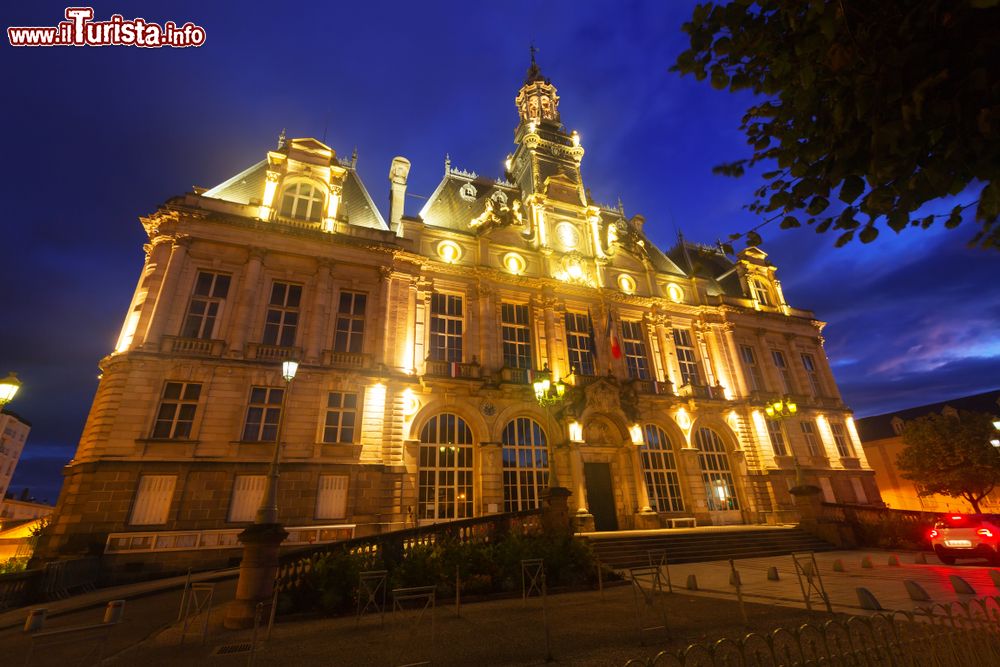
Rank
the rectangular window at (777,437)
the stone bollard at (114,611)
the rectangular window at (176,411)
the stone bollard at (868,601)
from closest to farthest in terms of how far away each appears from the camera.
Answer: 1. the stone bollard at (868,601)
2. the stone bollard at (114,611)
3. the rectangular window at (176,411)
4. the rectangular window at (777,437)

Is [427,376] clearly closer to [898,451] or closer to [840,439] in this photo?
[840,439]

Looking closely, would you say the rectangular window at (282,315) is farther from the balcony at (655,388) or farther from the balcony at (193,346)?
the balcony at (655,388)

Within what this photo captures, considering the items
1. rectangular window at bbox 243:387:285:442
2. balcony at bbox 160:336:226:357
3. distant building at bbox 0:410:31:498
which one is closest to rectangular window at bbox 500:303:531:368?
rectangular window at bbox 243:387:285:442

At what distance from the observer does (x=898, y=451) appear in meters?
42.5

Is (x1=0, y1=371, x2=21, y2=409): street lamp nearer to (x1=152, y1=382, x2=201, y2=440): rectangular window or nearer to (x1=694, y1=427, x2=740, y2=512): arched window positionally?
(x1=152, y1=382, x2=201, y2=440): rectangular window

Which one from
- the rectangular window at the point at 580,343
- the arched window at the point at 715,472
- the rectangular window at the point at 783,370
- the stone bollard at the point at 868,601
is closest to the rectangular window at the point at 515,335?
the rectangular window at the point at 580,343

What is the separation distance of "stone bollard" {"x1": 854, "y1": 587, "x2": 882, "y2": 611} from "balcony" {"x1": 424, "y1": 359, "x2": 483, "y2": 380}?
15557mm

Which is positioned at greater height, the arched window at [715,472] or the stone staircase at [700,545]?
the arched window at [715,472]

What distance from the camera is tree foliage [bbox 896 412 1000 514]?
26703 millimetres

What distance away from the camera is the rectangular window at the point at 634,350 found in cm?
2595

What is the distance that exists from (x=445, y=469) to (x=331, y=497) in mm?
4926

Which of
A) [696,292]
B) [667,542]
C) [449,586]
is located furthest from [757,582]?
[696,292]

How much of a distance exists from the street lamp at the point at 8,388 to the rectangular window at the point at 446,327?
45.5 feet

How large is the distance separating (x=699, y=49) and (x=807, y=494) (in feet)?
67.3
